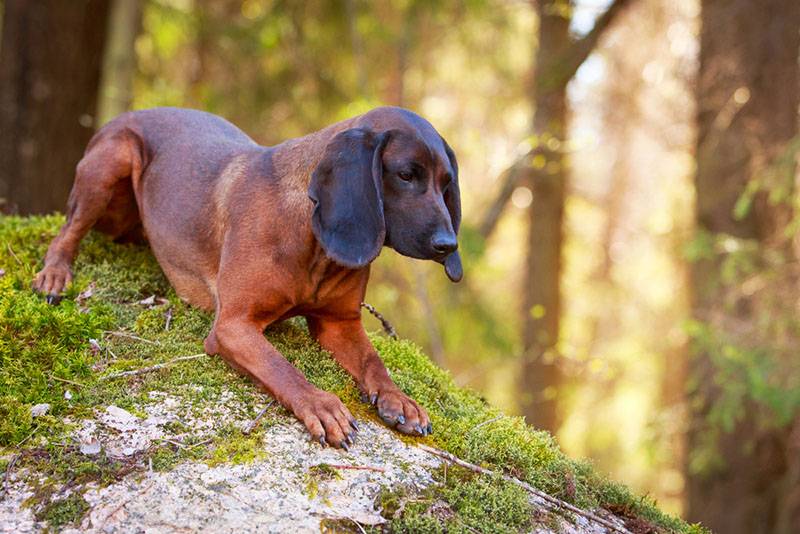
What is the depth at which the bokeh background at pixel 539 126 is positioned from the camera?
26.8 ft

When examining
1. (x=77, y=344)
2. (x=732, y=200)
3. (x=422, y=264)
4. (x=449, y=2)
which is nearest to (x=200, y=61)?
(x=449, y=2)

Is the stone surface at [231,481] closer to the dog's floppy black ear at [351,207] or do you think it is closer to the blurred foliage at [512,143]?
the dog's floppy black ear at [351,207]

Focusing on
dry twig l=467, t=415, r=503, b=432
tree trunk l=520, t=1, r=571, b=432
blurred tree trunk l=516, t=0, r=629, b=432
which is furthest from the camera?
tree trunk l=520, t=1, r=571, b=432

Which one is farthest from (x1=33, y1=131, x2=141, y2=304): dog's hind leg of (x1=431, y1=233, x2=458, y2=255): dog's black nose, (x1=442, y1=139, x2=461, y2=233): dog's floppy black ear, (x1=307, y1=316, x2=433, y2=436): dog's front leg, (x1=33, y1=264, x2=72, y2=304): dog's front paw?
(x1=431, y1=233, x2=458, y2=255): dog's black nose

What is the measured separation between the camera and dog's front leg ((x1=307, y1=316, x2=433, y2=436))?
3.81 meters

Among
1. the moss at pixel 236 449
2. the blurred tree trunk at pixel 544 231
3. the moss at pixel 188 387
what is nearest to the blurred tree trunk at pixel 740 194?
the blurred tree trunk at pixel 544 231

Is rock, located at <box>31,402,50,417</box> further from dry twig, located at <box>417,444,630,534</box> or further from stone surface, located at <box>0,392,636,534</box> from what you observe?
dry twig, located at <box>417,444,630,534</box>

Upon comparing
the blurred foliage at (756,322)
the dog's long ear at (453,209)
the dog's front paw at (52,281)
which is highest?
the blurred foliage at (756,322)

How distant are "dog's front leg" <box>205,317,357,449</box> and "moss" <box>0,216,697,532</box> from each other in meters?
0.10

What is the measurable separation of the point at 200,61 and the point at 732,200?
26.6 ft

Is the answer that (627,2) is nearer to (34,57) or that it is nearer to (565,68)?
(565,68)

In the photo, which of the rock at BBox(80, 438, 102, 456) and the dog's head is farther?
the dog's head

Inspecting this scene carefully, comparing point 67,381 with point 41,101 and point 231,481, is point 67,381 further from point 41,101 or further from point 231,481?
point 41,101

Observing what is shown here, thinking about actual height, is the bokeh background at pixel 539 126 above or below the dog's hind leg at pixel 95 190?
above
